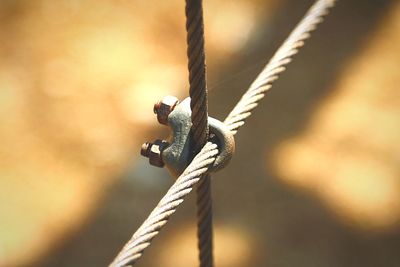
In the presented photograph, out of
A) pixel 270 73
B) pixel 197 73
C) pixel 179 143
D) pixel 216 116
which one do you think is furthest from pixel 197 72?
pixel 216 116

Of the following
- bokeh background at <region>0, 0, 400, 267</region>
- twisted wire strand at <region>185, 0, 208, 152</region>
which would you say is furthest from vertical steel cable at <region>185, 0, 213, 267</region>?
bokeh background at <region>0, 0, 400, 267</region>

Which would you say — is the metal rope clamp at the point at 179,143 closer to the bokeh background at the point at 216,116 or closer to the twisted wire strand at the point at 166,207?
the twisted wire strand at the point at 166,207

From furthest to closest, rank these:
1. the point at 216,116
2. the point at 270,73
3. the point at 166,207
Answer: the point at 216,116 → the point at 270,73 → the point at 166,207

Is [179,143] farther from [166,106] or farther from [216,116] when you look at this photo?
[216,116]

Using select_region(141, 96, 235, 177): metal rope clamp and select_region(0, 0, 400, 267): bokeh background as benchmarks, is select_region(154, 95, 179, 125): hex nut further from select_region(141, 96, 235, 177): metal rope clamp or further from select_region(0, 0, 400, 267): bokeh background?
select_region(0, 0, 400, 267): bokeh background

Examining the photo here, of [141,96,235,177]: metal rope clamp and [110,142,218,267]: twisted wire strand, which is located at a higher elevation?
[141,96,235,177]: metal rope clamp

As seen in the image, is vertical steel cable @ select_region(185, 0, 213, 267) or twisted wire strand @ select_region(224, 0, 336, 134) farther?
twisted wire strand @ select_region(224, 0, 336, 134)
